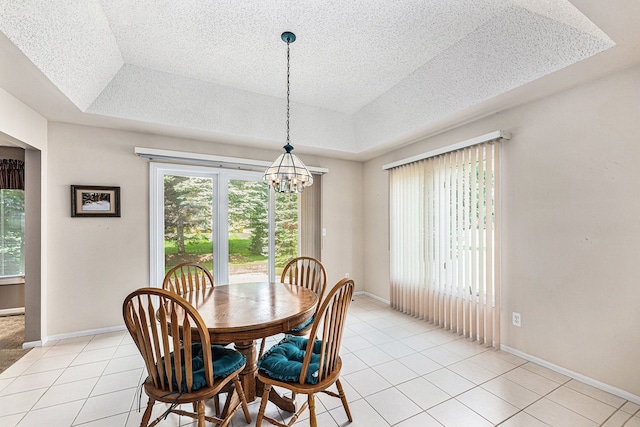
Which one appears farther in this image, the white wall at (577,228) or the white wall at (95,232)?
the white wall at (95,232)

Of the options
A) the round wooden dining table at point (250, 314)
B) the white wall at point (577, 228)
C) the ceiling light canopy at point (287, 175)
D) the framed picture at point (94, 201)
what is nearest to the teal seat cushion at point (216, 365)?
the round wooden dining table at point (250, 314)

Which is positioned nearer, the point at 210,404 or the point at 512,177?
the point at 210,404

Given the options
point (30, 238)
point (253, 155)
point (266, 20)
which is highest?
point (266, 20)

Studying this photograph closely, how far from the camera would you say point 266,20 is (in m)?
2.20

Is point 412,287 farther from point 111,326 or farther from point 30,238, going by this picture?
point 30,238

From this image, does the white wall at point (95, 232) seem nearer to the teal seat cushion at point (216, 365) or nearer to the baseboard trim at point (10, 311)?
the baseboard trim at point (10, 311)

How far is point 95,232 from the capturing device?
318 centimetres

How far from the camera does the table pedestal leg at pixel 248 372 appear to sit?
193cm

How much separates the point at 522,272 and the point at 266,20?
10.1 ft

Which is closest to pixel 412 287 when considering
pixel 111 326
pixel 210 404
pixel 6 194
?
pixel 210 404

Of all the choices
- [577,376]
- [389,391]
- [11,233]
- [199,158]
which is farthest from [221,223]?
[577,376]

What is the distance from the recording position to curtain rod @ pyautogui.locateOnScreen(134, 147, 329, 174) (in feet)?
10.8

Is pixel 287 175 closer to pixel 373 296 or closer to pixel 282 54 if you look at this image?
pixel 282 54

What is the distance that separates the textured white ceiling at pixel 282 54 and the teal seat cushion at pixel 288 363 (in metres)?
2.40
